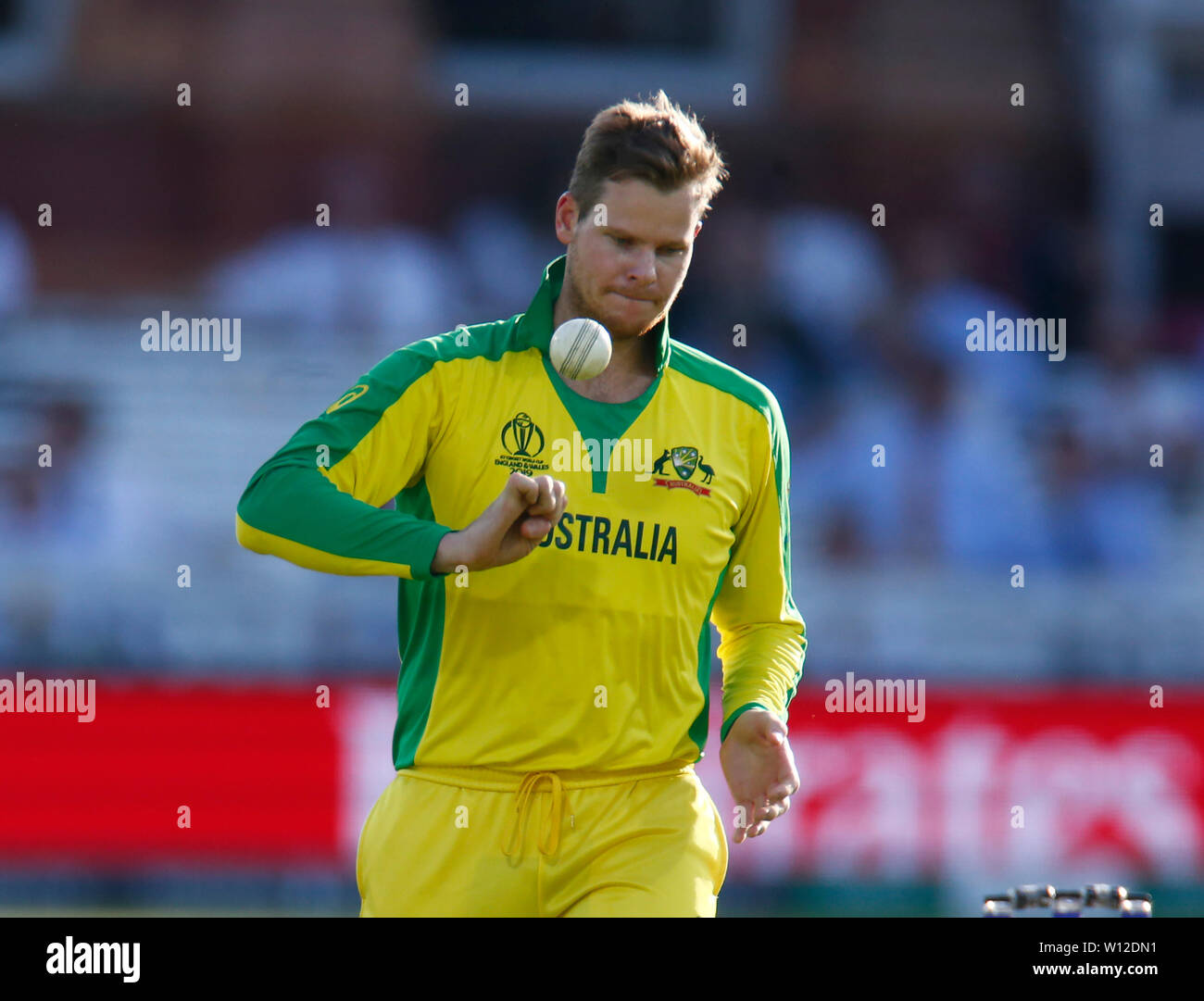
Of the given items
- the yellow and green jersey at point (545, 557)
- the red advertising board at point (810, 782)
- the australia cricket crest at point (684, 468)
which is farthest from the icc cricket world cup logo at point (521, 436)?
the red advertising board at point (810, 782)

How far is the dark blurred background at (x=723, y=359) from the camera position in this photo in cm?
760

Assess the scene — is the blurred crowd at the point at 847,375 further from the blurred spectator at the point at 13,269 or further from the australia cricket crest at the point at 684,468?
the australia cricket crest at the point at 684,468

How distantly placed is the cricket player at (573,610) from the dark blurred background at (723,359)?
408cm

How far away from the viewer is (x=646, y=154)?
338 cm

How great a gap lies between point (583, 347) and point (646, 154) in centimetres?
40

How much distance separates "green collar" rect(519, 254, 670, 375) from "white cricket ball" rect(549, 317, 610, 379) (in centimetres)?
14

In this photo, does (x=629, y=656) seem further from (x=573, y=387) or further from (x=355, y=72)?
(x=355, y=72)

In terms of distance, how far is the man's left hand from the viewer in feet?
11.3

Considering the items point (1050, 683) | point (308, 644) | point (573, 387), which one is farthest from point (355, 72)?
point (573, 387)

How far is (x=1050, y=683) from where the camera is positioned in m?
8.22

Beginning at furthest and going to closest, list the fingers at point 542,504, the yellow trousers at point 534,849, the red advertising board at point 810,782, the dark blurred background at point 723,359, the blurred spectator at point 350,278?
the blurred spectator at point 350,278
the dark blurred background at point 723,359
the red advertising board at point 810,782
the yellow trousers at point 534,849
the fingers at point 542,504

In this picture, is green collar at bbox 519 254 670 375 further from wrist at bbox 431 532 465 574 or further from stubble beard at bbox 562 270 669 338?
wrist at bbox 431 532 465 574

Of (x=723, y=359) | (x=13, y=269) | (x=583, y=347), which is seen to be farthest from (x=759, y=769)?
(x=13, y=269)
